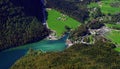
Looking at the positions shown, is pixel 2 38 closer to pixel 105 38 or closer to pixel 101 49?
pixel 105 38

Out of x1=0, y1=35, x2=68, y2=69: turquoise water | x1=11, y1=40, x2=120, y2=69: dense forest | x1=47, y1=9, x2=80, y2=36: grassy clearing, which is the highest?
x1=11, y1=40, x2=120, y2=69: dense forest

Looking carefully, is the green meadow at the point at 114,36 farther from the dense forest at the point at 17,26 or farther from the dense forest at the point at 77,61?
the dense forest at the point at 77,61

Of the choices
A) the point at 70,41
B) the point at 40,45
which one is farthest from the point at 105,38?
the point at 40,45

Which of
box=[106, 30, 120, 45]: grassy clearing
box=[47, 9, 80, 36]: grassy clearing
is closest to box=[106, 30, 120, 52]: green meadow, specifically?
box=[106, 30, 120, 45]: grassy clearing

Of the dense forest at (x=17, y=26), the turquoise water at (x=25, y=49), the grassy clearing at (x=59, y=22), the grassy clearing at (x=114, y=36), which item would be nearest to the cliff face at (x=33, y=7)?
the dense forest at (x=17, y=26)

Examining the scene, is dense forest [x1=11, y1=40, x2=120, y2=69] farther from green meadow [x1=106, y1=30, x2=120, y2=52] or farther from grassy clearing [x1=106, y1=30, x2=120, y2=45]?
grassy clearing [x1=106, y1=30, x2=120, y2=45]

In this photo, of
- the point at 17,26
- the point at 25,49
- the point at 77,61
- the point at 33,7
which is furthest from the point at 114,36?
the point at 77,61

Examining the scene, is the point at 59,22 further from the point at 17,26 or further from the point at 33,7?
the point at 33,7
